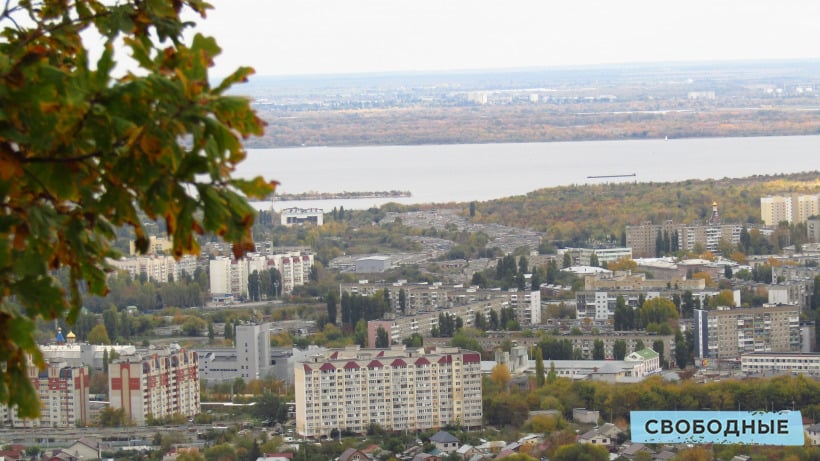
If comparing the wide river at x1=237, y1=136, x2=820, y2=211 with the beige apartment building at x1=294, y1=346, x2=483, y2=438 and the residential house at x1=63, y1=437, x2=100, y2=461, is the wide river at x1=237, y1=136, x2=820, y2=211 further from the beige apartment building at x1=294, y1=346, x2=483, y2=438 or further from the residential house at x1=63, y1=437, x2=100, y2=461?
the residential house at x1=63, y1=437, x2=100, y2=461

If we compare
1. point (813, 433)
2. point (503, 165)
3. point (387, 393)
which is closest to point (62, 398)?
point (387, 393)

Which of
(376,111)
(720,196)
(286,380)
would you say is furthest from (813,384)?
(376,111)

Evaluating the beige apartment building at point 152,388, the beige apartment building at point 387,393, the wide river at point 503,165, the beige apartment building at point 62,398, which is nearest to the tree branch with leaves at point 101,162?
the beige apartment building at point 387,393

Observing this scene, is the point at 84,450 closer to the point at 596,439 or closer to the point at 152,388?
the point at 152,388

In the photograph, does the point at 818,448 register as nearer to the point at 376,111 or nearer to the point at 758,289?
the point at 758,289

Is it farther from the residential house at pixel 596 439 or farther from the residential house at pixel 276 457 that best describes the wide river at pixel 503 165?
the residential house at pixel 276 457

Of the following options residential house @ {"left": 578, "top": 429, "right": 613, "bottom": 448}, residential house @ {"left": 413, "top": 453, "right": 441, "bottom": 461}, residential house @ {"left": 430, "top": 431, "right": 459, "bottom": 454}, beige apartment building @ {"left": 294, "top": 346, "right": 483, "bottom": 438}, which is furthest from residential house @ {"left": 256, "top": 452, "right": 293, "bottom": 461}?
residential house @ {"left": 578, "top": 429, "right": 613, "bottom": 448}
